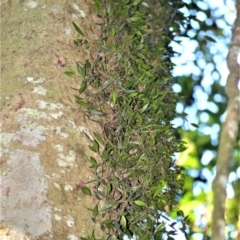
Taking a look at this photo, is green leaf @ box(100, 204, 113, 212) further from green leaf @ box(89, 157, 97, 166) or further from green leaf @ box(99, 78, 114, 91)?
green leaf @ box(99, 78, 114, 91)

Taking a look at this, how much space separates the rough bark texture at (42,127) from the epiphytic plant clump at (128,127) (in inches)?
→ 1.5

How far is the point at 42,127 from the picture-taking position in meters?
1.12

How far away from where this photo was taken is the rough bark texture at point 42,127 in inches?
39.8

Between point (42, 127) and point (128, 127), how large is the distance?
0.30 meters

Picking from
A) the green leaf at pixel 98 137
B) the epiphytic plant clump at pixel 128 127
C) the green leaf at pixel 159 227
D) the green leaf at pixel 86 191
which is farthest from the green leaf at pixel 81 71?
the green leaf at pixel 159 227

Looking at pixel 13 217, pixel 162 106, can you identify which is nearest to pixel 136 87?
pixel 162 106

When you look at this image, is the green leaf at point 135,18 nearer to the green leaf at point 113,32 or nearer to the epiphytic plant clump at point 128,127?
the epiphytic plant clump at point 128,127

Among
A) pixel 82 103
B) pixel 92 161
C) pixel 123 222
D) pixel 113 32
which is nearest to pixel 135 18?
pixel 113 32

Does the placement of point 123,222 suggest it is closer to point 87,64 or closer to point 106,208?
point 106,208

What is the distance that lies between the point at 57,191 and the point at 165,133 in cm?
55

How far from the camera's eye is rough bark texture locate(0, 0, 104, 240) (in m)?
1.01

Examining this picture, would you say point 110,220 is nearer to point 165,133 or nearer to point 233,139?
point 233,139

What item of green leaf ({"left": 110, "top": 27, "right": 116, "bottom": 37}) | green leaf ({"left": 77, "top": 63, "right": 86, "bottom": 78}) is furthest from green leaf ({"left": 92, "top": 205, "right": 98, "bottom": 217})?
green leaf ({"left": 110, "top": 27, "right": 116, "bottom": 37})

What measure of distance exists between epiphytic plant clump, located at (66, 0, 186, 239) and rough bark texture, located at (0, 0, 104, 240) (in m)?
0.04
